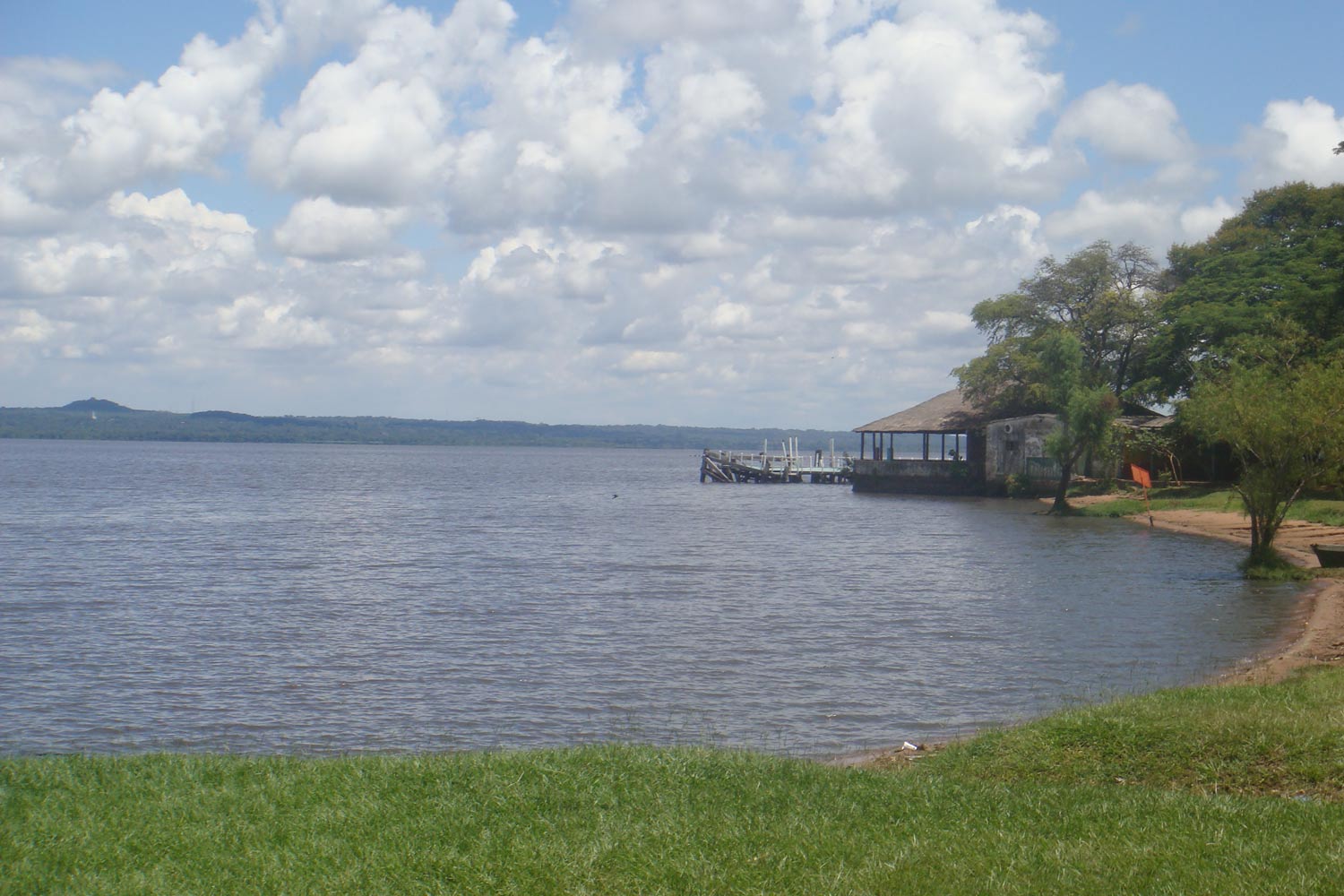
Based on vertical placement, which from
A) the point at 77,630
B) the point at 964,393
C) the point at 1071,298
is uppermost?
the point at 1071,298

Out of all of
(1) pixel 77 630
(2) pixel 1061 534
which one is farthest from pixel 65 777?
(2) pixel 1061 534

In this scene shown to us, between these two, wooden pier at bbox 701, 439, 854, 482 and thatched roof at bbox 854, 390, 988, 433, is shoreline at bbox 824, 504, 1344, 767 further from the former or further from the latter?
wooden pier at bbox 701, 439, 854, 482

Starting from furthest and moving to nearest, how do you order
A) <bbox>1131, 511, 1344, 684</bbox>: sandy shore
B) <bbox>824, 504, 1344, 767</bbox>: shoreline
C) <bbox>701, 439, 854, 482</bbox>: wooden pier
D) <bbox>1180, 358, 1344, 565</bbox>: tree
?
1. <bbox>701, 439, 854, 482</bbox>: wooden pier
2. <bbox>1180, 358, 1344, 565</bbox>: tree
3. <bbox>1131, 511, 1344, 684</bbox>: sandy shore
4. <bbox>824, 504, 1344, 767</bbox>: shoreline

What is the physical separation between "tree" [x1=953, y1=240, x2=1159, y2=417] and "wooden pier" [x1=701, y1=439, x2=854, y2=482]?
868 inches

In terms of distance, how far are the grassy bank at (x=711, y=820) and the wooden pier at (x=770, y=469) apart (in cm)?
7540

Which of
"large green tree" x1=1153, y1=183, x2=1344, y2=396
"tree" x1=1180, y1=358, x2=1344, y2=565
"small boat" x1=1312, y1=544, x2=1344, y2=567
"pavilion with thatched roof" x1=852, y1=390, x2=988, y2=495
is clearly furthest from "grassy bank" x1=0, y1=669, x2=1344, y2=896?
"pavilion with thatched roof" x1=852, y1=390, x2=988, y2=495

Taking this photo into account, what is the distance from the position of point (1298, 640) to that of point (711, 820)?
1417 centimetres

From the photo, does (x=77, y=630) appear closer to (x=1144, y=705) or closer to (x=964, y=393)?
(x=1144, y=705)

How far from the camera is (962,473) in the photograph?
208 feet

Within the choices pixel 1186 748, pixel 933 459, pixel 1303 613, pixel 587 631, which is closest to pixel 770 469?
pixel 933 459

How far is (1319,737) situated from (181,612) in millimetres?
20164

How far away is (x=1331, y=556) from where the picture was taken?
26.0 meters

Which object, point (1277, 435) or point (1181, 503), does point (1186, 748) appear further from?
point (1181, 503)

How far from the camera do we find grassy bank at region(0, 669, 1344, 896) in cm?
655
